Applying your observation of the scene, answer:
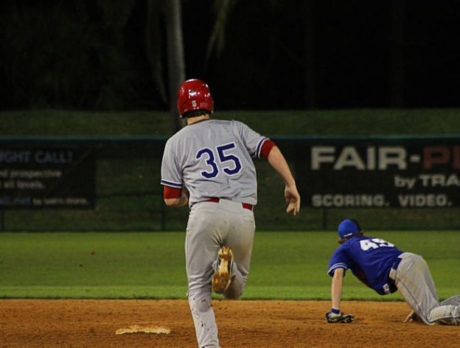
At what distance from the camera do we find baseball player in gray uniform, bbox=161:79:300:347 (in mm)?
6004

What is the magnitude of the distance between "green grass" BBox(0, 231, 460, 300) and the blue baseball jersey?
7.37 ft

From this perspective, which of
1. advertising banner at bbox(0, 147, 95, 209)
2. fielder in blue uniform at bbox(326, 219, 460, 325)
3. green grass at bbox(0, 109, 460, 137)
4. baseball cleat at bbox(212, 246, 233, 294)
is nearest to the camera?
baseball cleat at bbox(212, 246, 233, 294)

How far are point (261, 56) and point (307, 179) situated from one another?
1372 cm

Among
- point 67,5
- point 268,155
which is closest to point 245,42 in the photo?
point 67,5

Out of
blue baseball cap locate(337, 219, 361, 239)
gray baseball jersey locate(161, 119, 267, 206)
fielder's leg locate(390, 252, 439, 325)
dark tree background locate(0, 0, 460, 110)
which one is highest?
dark tree background locate(0, 0, 460, 110)

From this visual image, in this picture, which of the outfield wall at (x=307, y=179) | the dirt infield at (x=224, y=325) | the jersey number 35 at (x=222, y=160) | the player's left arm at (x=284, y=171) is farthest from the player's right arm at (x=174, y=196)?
the outfield wall at (x=307, y=179)

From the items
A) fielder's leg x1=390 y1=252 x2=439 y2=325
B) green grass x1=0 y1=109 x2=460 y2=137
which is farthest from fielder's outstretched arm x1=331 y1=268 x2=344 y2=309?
green grass x1=0 y1=109 x2=460 y2=137

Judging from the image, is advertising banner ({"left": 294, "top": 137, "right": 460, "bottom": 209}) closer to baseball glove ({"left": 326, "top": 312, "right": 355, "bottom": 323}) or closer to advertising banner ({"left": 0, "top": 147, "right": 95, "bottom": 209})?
advertising banner ({"left": 0, "top": 147, "right": 95, "bottom": 209})

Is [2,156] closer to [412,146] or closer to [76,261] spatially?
[76,261]

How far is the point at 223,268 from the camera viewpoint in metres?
5.96

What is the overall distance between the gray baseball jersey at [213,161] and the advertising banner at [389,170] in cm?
Answer: 1215

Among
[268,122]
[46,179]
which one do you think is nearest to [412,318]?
[46,179]

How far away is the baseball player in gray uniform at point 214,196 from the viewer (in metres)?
6.00

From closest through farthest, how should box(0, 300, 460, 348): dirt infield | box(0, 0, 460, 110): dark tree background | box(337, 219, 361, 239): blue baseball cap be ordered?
box(0, 300, 460, 348): dirt infield
box(337, 219, 361, 239): blue baseball cap
box(0, 0, 460, 110): dark tree background
